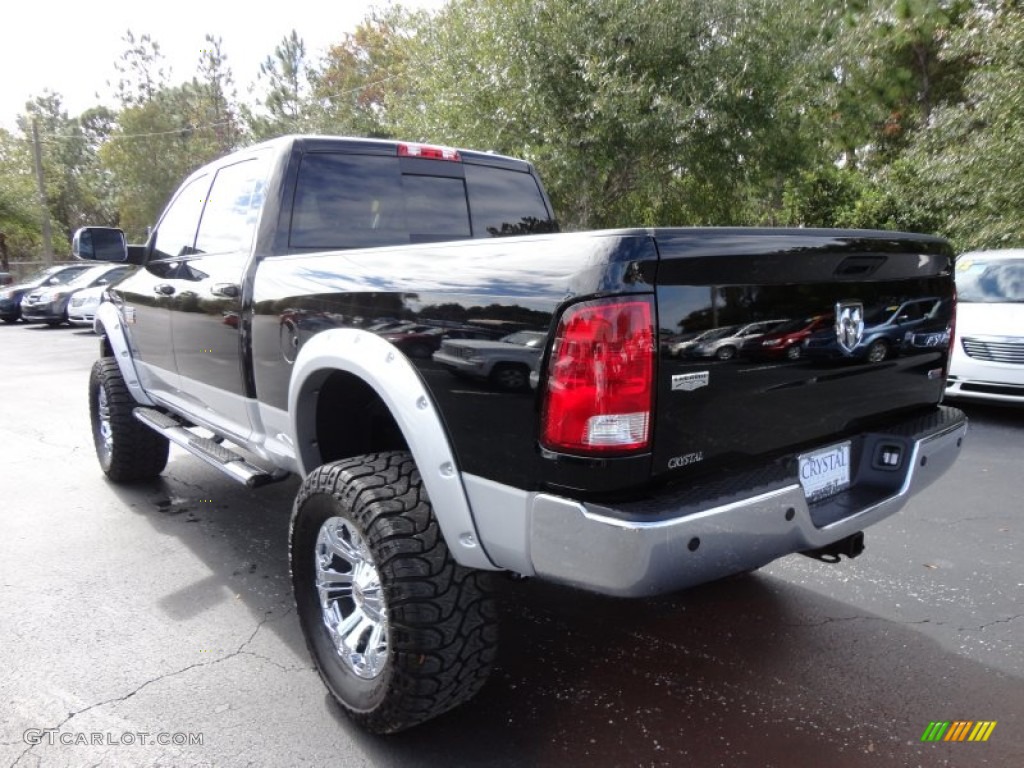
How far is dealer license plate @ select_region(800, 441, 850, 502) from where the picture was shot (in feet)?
7.75

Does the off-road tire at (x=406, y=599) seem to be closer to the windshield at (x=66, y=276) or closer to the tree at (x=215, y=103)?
the windshield at (x=66, y=276)

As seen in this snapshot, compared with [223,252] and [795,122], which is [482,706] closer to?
[223,252]

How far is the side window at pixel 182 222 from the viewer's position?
408 cm

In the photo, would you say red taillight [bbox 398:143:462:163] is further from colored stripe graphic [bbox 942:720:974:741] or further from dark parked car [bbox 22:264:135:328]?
dark parked car [bbox 22:264:135:328]

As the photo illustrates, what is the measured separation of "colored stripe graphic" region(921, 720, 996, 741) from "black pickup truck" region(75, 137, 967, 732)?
616 millimetres

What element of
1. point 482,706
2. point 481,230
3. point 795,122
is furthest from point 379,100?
point 482,706

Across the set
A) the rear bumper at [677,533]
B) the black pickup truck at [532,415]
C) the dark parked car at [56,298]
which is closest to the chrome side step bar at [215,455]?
the black pickup truck at [532,415]

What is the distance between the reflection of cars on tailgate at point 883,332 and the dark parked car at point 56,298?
59.4 ft

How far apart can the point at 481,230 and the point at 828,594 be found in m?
2.49

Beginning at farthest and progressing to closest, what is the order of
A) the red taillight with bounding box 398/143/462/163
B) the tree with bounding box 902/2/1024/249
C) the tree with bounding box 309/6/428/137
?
the tree with bounding box 309/6/428/137 → the tree with bounding box 902/2/1024/249 → the red taillight with bounding box 398/143/462/163

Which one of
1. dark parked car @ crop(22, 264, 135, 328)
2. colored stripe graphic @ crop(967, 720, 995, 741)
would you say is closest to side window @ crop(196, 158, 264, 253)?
colored stripe graphic @ crop(967, 720, 995, 741)

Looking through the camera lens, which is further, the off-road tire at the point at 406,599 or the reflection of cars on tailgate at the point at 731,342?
the off-road tire at the point at 406,599

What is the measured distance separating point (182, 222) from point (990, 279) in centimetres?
744

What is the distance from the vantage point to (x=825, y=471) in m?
2.45
